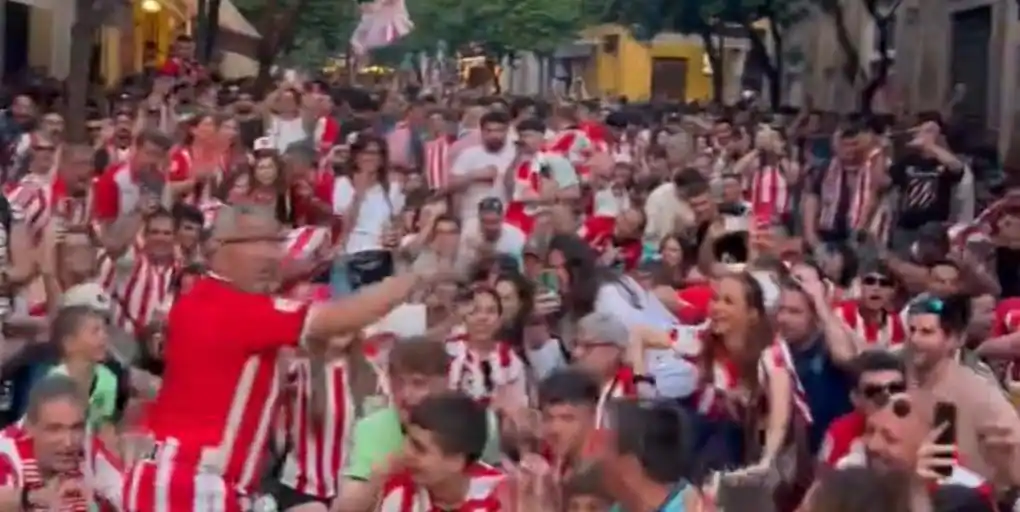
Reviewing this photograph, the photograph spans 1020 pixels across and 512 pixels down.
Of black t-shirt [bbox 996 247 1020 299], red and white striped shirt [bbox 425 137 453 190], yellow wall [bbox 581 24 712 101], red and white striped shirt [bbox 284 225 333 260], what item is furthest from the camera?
yellow wall [bbox 581 24 712 101]

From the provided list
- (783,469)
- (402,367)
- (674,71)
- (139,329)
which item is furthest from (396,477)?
(674,71)

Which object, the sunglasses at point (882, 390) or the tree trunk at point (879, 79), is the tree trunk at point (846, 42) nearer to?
the tree trunk at point (879, 79)

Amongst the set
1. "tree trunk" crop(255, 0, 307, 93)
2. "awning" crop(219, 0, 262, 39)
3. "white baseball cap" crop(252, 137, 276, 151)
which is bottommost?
"white baseball cap" crop(252, 137, 276, 151)

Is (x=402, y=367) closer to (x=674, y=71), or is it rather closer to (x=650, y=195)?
(x=650, y=195)

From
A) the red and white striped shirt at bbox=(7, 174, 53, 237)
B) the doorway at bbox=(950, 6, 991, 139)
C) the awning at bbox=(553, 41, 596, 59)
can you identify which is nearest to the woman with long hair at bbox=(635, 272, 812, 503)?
the red and white striped shirt at bbox=(7, 174, 53, 237)

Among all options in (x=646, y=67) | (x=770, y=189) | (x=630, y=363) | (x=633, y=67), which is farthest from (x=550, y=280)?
(x=633, y=67)

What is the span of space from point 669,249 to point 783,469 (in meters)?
3.96

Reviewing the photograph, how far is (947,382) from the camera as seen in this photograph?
22.7ft

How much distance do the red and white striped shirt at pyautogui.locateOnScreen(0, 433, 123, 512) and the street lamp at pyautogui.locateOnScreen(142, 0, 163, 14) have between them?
33239mm

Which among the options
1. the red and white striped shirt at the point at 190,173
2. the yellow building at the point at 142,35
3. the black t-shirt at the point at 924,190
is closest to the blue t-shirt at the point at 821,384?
the red and white striped shirt at the point at 190,173

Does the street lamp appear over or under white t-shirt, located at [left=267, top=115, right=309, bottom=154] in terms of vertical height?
over

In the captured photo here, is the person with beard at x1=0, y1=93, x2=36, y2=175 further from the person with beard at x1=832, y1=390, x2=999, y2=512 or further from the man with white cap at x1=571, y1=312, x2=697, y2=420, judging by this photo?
the person with beard at x1=832, y1=390, x2=999, y2=512

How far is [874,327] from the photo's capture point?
29.3 feet

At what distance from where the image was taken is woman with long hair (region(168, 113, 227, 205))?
13125 millimetres
